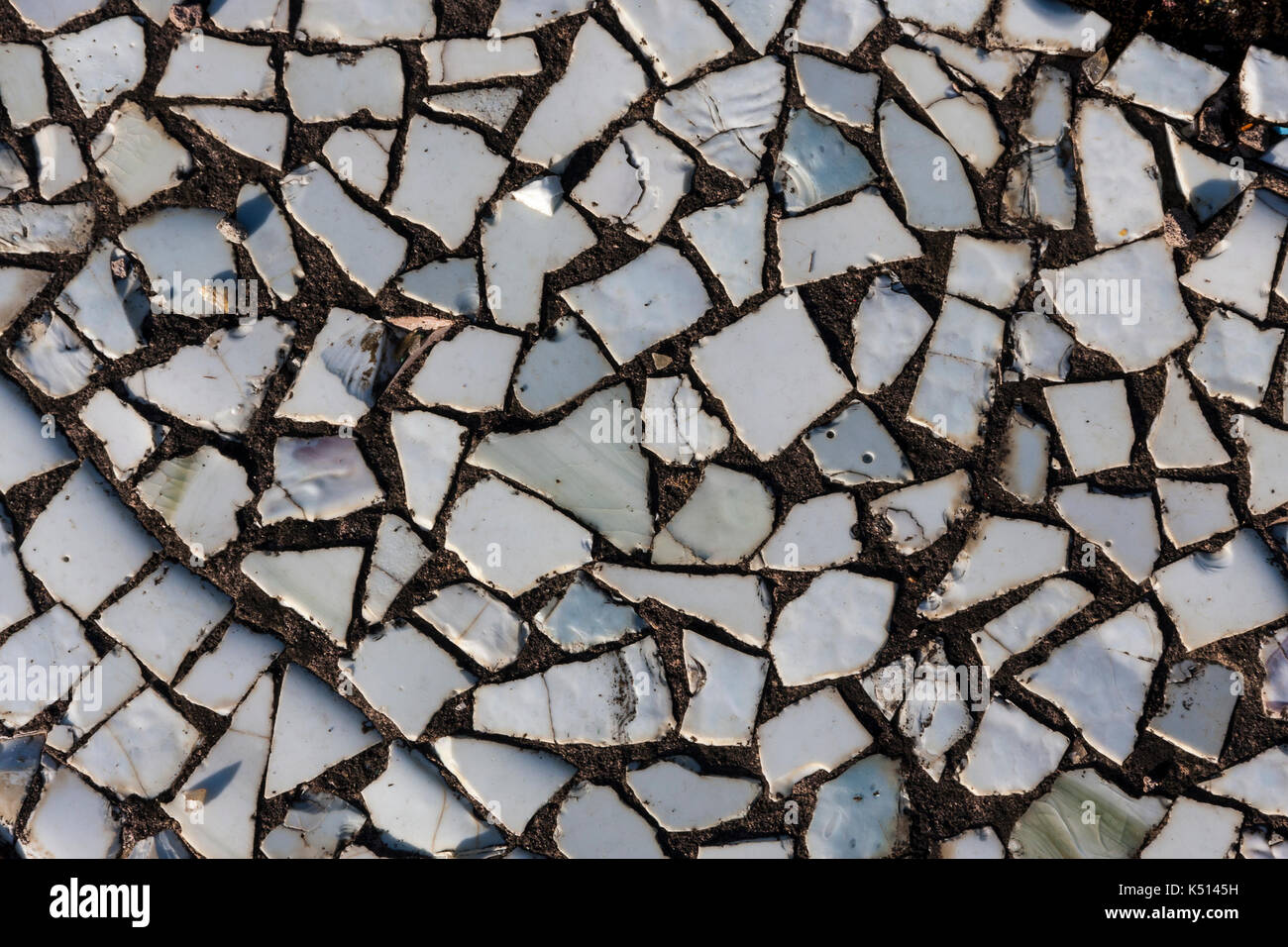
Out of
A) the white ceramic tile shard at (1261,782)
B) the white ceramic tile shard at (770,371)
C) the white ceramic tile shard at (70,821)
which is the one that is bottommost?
the white ceramic tile shard at (1261,782)

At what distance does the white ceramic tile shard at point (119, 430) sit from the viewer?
1.62 metres

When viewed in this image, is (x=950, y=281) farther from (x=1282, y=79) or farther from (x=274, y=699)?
(x=274, y=699)

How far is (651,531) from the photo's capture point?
1635mm

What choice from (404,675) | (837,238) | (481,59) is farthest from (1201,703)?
(481,59)

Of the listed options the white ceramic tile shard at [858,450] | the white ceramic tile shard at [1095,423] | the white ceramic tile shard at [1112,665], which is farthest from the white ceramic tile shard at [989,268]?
the white ceramic tile shard at [1112,665]

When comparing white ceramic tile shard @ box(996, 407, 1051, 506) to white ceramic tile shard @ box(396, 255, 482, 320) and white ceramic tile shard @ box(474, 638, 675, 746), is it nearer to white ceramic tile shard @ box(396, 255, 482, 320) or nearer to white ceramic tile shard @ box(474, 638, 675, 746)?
white ceramic tile shard @ box(474, 638, 675, 746)

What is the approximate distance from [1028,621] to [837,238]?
42.1 inches

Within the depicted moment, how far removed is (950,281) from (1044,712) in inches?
→ 43.7

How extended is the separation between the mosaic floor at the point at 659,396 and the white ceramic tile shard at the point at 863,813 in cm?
1

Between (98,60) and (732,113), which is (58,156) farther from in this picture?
(732,113)

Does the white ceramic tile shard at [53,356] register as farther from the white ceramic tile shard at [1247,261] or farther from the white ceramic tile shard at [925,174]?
the white ceramic tile shard at [1247,261]

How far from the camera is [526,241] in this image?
5.31 feet

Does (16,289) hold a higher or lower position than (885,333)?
higher
